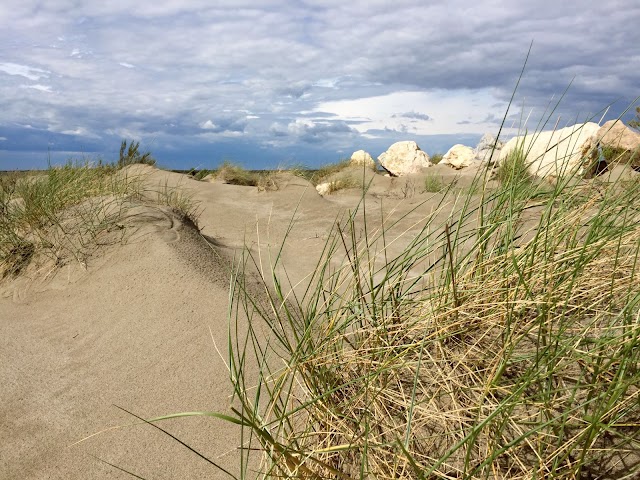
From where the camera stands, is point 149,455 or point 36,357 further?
point 36,357

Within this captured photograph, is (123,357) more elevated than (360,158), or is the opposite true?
(360,158)

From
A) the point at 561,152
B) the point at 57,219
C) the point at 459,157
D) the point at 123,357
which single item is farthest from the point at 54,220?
the point at 459,157

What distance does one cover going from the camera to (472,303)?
193cm

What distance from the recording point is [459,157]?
14797mm

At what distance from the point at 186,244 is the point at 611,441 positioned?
11.6 feet

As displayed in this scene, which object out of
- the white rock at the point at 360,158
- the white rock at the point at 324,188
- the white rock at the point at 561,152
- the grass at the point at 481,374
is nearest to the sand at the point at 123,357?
Result: the grass at the point at 481,374

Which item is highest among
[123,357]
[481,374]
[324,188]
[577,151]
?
[577,151]

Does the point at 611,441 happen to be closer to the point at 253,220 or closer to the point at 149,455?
the point at 149,455

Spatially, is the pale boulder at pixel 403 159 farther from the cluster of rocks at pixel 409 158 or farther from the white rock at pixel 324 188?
the white rock at pixel 324 188

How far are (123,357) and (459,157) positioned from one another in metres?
12.5

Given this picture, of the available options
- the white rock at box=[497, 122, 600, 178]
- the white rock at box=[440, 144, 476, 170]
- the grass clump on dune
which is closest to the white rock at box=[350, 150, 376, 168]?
the white rock at box=[440, 144, 476, 170]

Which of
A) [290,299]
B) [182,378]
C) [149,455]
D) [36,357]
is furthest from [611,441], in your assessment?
[36,357]

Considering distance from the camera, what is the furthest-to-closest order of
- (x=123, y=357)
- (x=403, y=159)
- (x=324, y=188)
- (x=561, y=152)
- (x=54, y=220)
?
(x=403, y=159)
(x=324, y=188)
(x=561, y=152)
(x=54, y=220)
(x=123, y=357)

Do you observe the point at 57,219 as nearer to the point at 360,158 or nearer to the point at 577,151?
the point at 577,151
